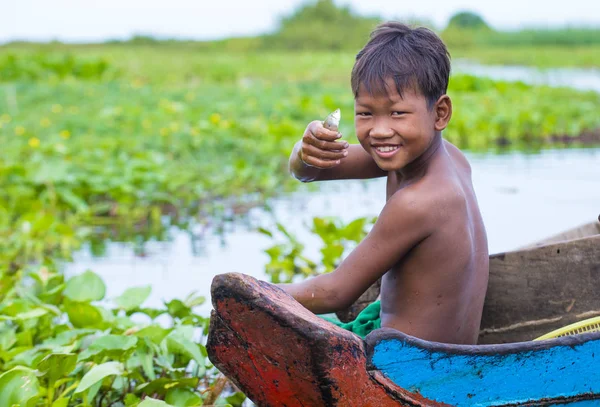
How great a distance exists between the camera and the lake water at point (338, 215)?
164 inches

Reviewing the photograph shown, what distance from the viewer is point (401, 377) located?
5.51 feet

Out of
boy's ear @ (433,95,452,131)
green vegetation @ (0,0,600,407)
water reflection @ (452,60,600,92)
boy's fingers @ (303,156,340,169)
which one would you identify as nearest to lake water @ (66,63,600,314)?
green vegetation @ (0,0,600,407)

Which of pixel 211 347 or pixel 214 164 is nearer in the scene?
pixel 211 347

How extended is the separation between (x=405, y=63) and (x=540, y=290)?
2.99ft

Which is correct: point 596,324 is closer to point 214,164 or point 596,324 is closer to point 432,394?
point 432,394

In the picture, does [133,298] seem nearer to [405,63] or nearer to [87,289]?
[87,289]

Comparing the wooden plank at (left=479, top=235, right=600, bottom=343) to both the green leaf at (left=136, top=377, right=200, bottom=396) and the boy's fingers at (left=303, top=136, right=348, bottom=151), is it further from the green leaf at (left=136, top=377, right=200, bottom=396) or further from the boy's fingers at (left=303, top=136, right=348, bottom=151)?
the green leaf at (left=136, top=377, right=200, bottom=396)

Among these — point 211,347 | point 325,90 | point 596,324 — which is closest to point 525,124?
point 325,90

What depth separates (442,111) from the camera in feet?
6.29

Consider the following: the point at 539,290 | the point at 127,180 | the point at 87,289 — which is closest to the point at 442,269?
the point at 539,290

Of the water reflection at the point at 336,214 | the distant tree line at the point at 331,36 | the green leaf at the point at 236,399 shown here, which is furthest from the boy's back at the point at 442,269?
the distant tree line at the point at 331,36

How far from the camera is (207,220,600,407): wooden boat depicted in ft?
5.23

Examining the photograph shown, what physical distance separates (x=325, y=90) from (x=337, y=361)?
10201 millimetres

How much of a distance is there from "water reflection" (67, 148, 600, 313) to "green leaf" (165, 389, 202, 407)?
1279 millimetres
